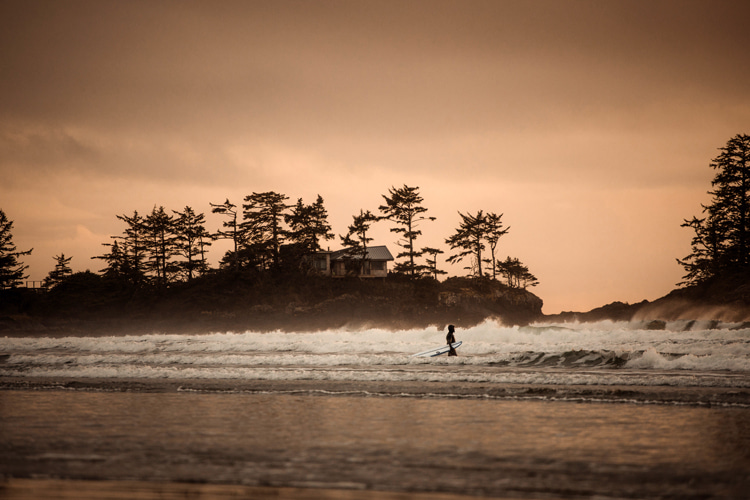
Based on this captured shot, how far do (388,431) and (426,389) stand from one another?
5.73 metres

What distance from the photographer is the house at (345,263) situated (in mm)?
86000

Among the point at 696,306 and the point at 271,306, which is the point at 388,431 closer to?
the point at 696,306

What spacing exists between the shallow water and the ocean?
0.04m

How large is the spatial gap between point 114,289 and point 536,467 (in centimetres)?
8859

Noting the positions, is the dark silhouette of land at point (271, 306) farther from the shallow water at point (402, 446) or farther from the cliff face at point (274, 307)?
the shallow water at point (402, 446)

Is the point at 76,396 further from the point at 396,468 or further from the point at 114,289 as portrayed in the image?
the point at 114,289

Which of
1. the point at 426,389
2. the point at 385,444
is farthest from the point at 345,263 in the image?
the point at 385,444

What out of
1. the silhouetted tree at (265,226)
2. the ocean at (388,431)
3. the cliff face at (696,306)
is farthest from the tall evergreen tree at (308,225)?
the ocean at (388,431)

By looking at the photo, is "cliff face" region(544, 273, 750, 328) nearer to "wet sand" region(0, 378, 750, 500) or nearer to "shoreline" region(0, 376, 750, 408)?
"shoreline" region(0, 376, 750, 408)

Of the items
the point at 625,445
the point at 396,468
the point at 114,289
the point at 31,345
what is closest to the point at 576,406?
the point at 625,445

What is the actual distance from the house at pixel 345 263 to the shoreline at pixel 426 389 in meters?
65.7

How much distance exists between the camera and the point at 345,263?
8631 centimetres

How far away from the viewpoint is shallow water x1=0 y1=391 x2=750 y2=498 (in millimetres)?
7742

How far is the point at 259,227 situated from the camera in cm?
8469
